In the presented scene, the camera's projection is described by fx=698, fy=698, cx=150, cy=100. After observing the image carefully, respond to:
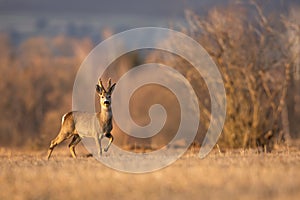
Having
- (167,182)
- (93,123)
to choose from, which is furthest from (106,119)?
(167,182)

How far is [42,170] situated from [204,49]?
15.3 m

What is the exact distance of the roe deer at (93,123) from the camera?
19.0 metres

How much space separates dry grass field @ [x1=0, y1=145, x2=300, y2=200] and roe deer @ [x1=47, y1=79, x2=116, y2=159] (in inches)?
174

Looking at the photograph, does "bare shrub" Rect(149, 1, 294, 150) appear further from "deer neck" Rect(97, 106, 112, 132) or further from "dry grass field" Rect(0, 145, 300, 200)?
"dry grass field" Rect(0, 145, 300, 200)

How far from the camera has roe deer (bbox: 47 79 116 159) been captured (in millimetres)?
18953

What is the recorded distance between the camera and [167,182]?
1146 centimetres

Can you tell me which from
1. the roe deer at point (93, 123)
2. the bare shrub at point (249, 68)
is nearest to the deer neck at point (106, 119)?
the roe deer at point (93, 123)

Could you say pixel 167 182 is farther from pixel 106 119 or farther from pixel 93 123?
pixel 93 123

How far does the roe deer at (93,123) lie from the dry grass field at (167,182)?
4412mm

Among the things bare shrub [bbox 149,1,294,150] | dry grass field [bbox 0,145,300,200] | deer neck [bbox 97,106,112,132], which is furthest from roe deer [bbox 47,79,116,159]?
bare shrub [bbox 149,1,294,150]

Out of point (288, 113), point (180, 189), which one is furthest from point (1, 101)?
point (180, 189)

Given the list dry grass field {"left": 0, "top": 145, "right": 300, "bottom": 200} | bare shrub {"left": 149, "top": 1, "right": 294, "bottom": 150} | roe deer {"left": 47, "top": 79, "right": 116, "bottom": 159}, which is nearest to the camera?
dry grass field {"left": 0, "top": 145, "right": 300, "bottom": 200}

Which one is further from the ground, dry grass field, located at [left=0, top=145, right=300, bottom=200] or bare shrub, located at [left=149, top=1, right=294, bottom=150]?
bare shrub, located at [left=149, top=1, right=294, bottom=150]

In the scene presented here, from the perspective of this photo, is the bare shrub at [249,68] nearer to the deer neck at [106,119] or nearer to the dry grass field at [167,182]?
the deer neck at [106,119]
